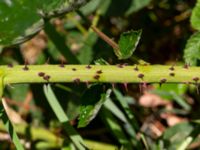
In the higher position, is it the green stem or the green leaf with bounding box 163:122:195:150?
the green stem

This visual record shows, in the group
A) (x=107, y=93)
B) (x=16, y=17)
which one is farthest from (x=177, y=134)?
(x=16, y=17)

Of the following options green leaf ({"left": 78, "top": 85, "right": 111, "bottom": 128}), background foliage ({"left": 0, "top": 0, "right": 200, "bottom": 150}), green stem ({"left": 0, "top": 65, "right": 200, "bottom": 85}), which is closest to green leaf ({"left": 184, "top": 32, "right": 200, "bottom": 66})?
background foliage ({"left": 0, "top": 0, "right": 200, "bottom": 150})

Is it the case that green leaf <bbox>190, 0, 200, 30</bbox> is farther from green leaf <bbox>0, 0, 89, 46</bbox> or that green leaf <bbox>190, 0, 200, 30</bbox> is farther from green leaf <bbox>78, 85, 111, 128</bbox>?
green leaf <bbox>0, 0, 89, 46</bbox>

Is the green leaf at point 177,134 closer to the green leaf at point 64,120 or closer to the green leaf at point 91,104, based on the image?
the green leaf at point 64,120

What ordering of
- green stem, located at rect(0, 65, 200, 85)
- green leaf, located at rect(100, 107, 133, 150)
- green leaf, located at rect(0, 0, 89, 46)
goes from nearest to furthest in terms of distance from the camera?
1. green leaf, located at rect(0, 0, 89, 46)
2. green stem, located at rect(0, 65, 200, 85)
3. green leaf, located at rect(100, 107, 133, 150)

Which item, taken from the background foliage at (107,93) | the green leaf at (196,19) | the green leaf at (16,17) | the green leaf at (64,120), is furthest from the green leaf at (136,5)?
the green leaf at (16,17)

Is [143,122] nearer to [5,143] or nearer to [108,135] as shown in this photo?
[108,135]

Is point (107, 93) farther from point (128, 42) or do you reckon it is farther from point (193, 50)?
point (193, 50)

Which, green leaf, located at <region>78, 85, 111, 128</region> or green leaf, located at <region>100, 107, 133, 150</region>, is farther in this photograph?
green leaf, located at <region>100, 107, 133, 150</region>
